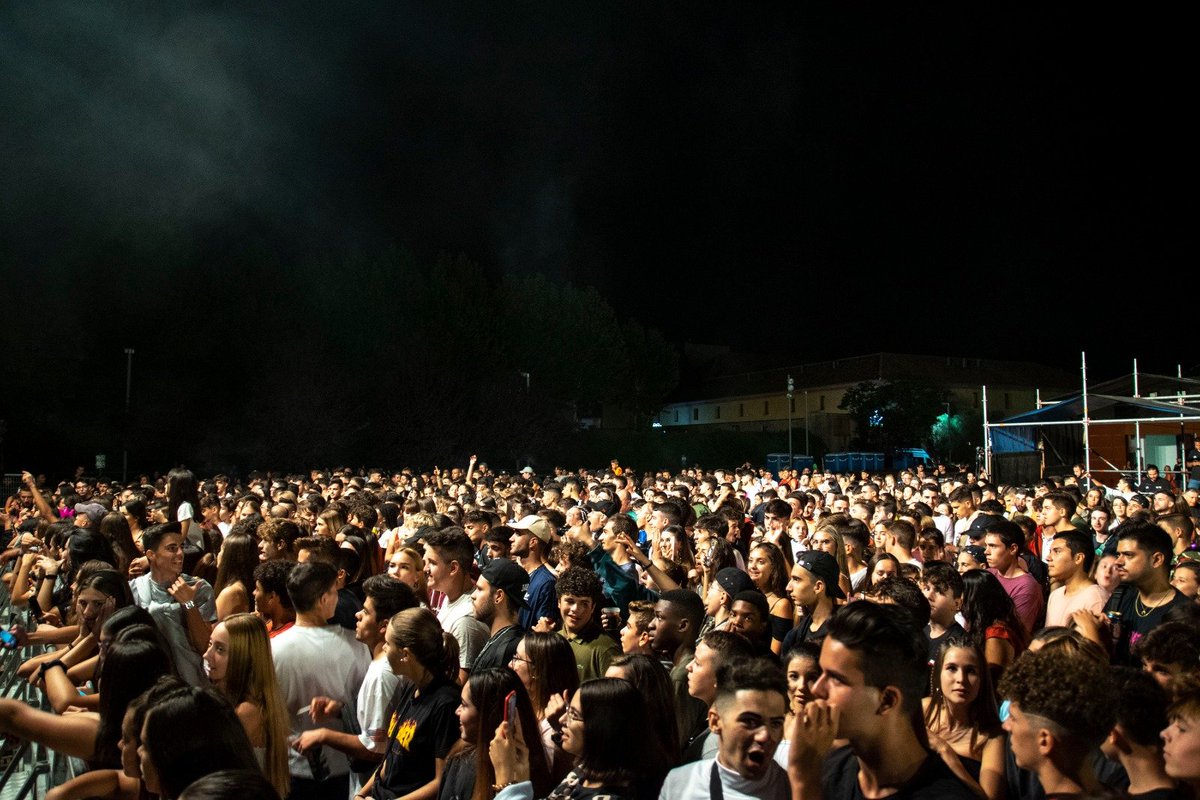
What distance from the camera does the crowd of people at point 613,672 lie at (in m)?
2.60

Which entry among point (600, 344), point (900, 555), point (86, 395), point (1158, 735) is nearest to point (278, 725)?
point (1158, 735)

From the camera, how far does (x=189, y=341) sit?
3738 cm

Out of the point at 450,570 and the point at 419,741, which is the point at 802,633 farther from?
the point at 419,741

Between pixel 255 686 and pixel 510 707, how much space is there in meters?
1.18

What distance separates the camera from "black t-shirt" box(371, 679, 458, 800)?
3.70m

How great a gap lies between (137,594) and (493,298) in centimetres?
4304

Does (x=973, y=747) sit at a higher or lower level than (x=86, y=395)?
lower

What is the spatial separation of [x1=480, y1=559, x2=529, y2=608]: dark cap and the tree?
182ft

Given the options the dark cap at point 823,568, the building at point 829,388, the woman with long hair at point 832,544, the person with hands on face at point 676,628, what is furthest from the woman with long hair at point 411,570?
the building at point 829,388

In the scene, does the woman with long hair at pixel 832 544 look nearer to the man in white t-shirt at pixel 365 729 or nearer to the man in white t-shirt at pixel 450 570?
the man in white t-shirt at pixel 450 570

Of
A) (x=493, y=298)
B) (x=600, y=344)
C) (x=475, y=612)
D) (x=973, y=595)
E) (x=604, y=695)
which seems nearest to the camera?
(x=604, y=695)

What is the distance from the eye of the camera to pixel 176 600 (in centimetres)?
552

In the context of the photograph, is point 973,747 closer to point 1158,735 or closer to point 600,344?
point 1158,735

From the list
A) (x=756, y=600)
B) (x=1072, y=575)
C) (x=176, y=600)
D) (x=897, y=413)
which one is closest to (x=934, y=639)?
(x=756, y=600)
